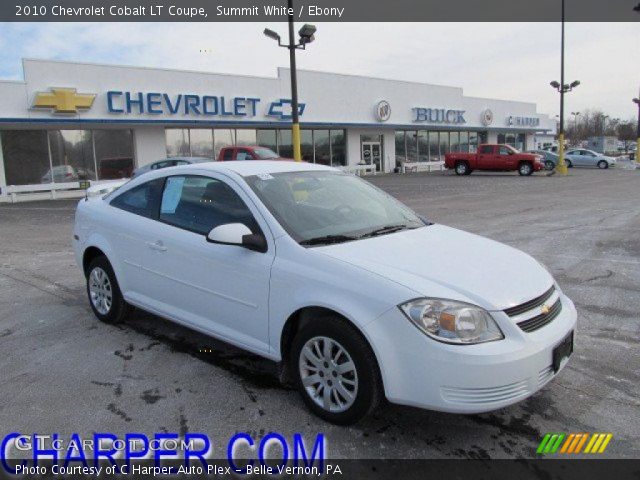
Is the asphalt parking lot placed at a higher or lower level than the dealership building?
lower

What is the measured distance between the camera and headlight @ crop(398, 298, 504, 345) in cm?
293

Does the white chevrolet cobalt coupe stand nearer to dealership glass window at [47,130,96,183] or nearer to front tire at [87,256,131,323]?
front tire at [87,256,131,323]

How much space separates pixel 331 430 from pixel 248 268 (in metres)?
1.18

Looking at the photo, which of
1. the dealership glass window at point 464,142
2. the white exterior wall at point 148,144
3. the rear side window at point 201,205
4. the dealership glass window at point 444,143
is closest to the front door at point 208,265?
the rear side window at point 201,205

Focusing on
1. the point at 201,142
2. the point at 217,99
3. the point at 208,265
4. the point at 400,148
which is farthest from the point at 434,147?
the point at 208,265

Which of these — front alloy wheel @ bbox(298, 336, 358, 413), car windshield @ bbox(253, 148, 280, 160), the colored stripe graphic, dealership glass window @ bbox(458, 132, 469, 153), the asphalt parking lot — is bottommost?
the colored stripe graphic

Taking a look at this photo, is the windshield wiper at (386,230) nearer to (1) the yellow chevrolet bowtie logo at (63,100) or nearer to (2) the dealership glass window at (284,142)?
(1) the yellow chevrolet bowtie logo at (63,100)

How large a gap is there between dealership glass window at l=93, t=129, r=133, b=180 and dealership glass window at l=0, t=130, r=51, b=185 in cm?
199

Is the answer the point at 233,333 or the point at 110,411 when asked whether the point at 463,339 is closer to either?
the point at 233,333

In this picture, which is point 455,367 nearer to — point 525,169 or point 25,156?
point 25,156

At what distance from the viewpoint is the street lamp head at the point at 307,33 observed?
1436cm

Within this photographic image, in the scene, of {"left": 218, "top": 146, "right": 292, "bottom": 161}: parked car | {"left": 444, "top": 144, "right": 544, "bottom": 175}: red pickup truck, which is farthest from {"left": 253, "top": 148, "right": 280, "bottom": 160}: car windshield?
{"left": 444, "top": 144, "right": 544, "bottom": 175}: red pickup truck

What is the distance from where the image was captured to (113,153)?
23.4 meters

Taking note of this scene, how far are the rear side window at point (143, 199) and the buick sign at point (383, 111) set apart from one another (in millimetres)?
28387
